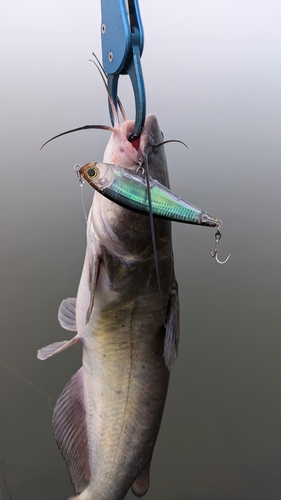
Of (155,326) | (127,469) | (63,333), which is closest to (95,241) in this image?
(155,326)

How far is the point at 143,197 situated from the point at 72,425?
891 mm

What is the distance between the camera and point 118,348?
119cm

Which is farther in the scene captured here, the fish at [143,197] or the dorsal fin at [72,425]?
the dorsal fin at [72,425]

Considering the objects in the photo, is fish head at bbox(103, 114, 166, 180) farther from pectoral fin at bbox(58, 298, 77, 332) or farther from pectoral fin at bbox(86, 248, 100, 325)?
pectoral fin at bbox(58, 298, 77, 332)

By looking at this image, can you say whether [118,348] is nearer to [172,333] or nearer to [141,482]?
[172,333]

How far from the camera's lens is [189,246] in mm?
2502

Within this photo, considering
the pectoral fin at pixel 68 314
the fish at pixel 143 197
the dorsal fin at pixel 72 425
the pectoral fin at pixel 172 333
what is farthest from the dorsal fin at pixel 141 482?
the fish at pixel 143 197

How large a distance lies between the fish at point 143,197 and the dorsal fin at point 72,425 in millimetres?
759

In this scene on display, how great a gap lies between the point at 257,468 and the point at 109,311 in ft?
4.72

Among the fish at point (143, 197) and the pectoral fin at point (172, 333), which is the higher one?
the fish at point (143, 197)

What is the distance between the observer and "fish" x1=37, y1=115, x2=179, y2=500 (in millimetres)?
1076

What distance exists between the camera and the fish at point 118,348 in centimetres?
108

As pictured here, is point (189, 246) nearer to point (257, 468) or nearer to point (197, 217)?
point (257, 468)

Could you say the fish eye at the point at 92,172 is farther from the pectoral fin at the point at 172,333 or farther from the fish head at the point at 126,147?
the pectoral fin at the point at 172,333
